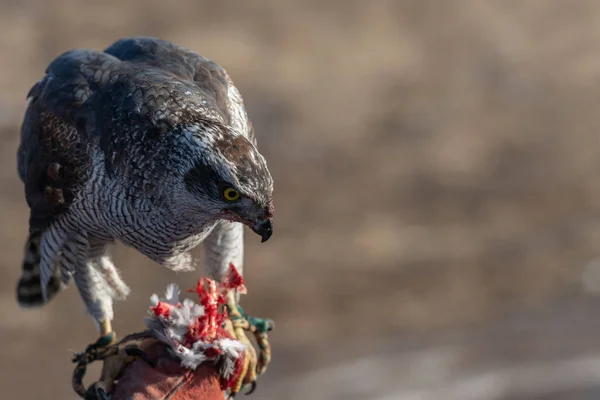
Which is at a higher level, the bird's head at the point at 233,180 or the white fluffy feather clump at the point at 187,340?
the bird's head at the point at 233,180

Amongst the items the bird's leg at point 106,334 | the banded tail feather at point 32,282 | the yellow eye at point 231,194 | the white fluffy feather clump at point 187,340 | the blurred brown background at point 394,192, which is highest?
the blurred brown background at point 394,192

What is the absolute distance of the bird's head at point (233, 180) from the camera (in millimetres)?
4230

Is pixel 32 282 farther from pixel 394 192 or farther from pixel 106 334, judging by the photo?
pixel 394 192

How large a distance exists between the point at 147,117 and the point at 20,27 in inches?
458

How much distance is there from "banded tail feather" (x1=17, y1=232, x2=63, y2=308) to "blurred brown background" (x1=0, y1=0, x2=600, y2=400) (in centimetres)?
499

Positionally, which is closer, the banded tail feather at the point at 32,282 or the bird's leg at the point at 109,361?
the bird's leg at the point at 109,361

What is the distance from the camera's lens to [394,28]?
17109 millimetres

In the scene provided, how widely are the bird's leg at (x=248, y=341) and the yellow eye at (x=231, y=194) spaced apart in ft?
3.50

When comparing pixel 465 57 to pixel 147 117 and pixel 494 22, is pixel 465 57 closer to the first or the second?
pixel 494 22

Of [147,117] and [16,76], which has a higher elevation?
[16,76]

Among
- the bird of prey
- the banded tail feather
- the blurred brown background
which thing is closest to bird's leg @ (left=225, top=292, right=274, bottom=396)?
the bird of prey

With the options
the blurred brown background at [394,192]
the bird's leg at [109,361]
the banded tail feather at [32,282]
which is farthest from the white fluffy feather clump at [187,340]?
the blurred brown background at [394,192]

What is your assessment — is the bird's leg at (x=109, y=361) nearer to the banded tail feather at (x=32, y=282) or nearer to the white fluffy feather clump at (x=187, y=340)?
the white fluffy feather clump at (x=187, y=340)

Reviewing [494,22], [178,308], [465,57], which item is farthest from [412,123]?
[178,308]
